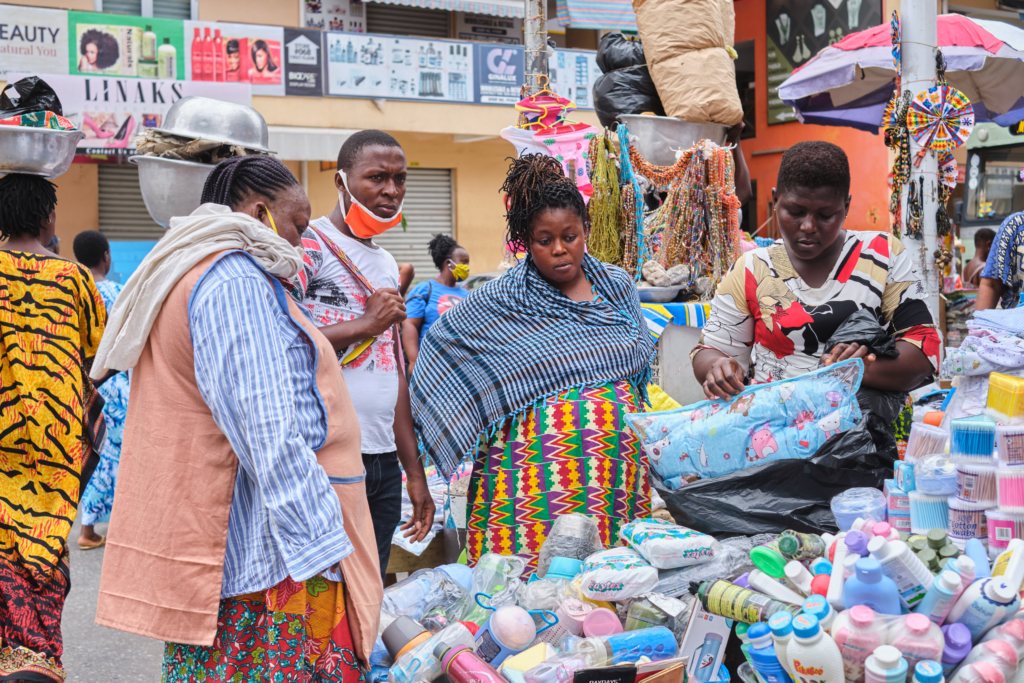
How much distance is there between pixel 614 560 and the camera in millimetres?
2584

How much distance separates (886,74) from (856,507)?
286 inches

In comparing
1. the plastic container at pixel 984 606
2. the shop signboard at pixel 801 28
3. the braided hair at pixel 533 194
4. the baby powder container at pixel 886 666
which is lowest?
the baby powder container at pixel 886 666

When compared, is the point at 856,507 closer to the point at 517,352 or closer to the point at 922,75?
the point at 517,352

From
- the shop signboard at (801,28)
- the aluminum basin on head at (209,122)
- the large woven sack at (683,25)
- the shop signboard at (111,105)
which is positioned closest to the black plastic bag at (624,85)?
the large woven sack at (683,25)

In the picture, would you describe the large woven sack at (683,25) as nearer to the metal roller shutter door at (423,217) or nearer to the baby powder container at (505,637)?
the baby powder container at (505,637)

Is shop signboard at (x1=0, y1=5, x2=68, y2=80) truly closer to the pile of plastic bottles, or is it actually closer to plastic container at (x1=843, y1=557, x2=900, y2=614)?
the pile of plastic bottles

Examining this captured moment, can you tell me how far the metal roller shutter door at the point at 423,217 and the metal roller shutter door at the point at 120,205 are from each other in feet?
13.7

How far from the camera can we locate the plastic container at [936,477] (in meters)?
2.33

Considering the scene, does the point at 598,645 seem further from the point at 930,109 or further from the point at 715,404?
the point at 930,109

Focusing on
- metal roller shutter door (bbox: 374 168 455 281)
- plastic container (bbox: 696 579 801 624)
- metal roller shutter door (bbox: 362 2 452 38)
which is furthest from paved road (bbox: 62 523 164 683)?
metal roller shutter door (bbox: 362 2 452 38)

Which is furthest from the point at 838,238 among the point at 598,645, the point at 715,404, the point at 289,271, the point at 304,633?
the point at 304,633

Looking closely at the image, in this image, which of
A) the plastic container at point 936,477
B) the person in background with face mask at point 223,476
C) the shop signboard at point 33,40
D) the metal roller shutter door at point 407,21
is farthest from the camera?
the metal roller shutter door at point 407,21

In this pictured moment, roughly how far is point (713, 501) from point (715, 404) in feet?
1.01

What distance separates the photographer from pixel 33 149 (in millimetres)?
3273
